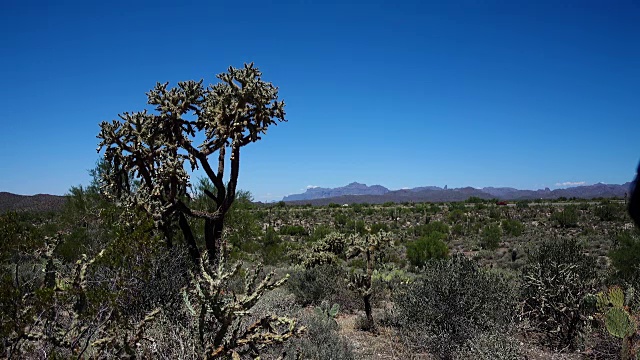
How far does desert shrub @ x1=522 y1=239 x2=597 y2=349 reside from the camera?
757 cm

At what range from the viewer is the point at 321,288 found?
1139 cm

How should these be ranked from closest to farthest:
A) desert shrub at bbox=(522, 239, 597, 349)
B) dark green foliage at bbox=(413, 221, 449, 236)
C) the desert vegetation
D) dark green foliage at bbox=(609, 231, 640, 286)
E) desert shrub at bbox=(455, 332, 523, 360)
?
the desert vegetation
desert shrub at bbox=(455, 332, 523, 360)
desert shrub at bbox=(522, 239, 597, 349)
dark green foliage at bbox=(609, 231, 640, 286)
dark green foliage at bbox=(413, 221, 449, 236)

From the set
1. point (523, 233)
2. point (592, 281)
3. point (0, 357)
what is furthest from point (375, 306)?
point (523, 233)

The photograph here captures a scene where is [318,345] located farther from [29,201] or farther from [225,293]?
[29,201]

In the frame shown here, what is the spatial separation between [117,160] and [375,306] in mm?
6687

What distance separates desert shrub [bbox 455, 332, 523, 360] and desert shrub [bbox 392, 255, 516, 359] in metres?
0.19

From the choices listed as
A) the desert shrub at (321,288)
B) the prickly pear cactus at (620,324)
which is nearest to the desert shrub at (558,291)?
the prickly pear cactus at (620,324)

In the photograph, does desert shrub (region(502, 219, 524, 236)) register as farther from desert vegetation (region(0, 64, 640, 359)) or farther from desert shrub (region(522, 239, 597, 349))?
desert shrub (region(522, 239, 597, 349))

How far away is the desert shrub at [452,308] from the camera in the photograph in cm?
720

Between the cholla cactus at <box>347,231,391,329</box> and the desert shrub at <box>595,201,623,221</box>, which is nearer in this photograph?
the cholla cactus at <box>347,231,391,329</box>

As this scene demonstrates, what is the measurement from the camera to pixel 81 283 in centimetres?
471

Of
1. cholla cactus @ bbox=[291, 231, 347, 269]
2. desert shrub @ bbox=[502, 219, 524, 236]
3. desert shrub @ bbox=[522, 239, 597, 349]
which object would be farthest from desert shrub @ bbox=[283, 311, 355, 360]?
desert shrub @ bbox=[502, 219, 524, 236]

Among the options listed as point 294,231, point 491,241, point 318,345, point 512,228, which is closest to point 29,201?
point 294,231

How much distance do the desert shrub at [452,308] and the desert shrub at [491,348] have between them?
0.19 metres
